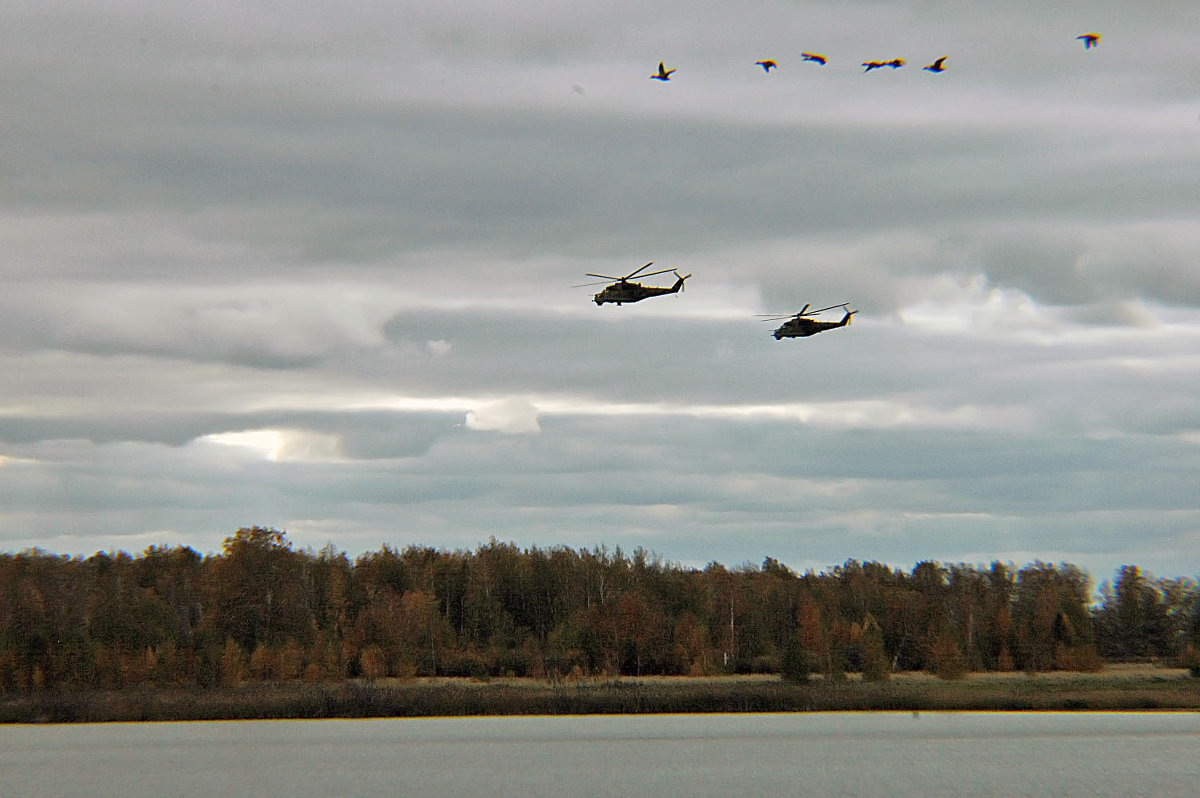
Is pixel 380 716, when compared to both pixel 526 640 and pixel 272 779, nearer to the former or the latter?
pixel 272 779

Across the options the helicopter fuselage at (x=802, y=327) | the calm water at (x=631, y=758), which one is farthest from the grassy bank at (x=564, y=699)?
the helicopter fuselage at (x=802, y=327)

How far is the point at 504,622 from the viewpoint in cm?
12788

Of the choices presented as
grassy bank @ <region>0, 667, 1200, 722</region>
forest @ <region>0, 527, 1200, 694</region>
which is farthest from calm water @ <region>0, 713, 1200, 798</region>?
forest @ <region>0, 527, 1200, 694</region>

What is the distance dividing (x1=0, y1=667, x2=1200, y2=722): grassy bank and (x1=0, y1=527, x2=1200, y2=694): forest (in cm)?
494

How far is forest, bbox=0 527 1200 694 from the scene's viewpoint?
112312 millimetres

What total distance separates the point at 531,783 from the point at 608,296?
21.1 metres

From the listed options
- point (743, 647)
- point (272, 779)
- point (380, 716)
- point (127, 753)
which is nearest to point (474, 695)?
point (380, 716)

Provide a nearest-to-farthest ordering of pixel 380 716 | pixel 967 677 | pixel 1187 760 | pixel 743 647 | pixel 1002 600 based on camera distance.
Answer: pixel 1187 760, pixel 380 716, pixel 967 677, pixel 743 647, pixel 1002 600

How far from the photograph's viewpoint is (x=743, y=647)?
420 feet

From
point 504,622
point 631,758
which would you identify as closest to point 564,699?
point 631,758

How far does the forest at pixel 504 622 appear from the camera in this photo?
368 feet

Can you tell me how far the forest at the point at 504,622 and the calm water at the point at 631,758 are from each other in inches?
441

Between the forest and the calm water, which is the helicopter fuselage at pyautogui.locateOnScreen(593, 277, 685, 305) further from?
the forest

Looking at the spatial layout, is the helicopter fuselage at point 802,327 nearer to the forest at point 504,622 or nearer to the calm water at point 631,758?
the calm water at point 631,758
